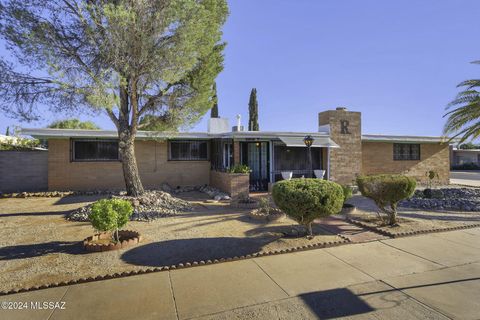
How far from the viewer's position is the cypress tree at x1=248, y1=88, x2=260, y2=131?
31.0 m

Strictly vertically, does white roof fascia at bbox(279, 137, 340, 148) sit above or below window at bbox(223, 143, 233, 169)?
above

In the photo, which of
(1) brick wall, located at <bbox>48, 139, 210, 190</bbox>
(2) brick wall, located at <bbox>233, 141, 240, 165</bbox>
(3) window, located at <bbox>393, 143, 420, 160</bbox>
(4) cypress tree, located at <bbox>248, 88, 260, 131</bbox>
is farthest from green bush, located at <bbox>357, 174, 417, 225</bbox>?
(4) cypress tree, located at <bbox>248, 88, 260, 131</bbox>

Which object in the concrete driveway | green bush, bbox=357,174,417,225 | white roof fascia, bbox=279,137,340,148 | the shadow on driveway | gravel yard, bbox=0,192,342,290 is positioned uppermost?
white roof fascia, bbox=279,137,340,148

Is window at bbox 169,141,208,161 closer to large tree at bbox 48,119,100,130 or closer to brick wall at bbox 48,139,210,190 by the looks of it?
brick wall at bbox 48,139,210,190

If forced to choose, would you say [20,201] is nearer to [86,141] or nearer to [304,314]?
[86,141]

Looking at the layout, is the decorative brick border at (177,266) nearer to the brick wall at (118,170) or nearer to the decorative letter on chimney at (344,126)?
the brick wall at (118,170)

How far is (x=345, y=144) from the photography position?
17.9m

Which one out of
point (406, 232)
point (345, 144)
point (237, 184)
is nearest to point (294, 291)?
point (406, 232)

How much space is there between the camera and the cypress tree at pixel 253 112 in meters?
31.0

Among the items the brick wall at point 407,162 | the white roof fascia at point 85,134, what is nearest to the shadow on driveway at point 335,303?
the white roof fascia at point 85,134

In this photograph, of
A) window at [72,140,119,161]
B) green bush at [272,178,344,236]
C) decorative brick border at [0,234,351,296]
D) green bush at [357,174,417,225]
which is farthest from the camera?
window at [72,140,119,161]

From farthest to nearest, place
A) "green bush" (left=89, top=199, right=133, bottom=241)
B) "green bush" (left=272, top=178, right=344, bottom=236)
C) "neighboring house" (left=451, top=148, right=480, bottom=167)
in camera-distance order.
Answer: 1. "neighboring house" (left=451, top=148, right=480, bottom=167)
2. "green bush" (left=272, top=178, right=344, bottom=236)
3. "green bush" (left=89, top=199, right=133, bottom=241)

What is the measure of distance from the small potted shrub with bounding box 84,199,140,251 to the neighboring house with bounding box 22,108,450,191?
26.2ft

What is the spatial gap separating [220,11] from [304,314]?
11.7 m
